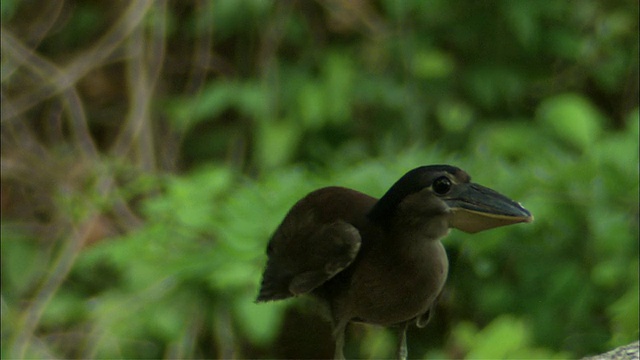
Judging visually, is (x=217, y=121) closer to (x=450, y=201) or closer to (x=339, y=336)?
(x=339, y=336)

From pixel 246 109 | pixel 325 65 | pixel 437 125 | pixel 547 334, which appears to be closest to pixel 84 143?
pixel 246 109

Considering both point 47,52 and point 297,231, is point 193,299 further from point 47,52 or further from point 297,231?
point 47,52

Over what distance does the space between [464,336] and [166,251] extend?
3.52ft

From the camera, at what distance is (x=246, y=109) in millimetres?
4605

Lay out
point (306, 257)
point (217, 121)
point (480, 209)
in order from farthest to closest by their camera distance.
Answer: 1. point (217, 121)
2. point (306, 257)
3. point (480, 209)

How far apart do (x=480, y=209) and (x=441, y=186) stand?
5 cm

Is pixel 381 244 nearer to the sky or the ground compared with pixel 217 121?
nearer to the ground

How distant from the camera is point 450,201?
98cm

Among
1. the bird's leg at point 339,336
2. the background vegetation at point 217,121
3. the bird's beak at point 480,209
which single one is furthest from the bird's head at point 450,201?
the background vegetation at point 217,121

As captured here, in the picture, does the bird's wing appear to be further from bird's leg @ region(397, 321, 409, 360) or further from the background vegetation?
the background vegetation

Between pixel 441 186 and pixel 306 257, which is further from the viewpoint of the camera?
pixel 306 257

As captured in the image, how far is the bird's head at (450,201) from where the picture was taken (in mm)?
961

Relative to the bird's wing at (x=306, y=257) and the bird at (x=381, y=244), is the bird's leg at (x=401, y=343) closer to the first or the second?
the bird at (x=381, y=244)

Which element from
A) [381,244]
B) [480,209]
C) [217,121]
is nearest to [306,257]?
[381,244]
